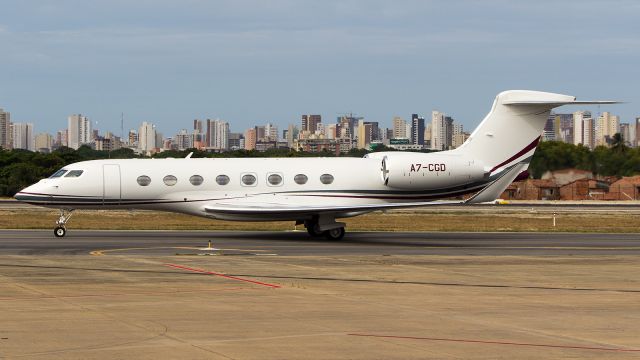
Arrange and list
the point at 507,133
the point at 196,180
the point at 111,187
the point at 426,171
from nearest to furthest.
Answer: the point at 111,187 → the point at 196,180 → the point at 426,171 → the point at 507,133

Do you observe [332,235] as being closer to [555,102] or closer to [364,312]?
[555,102]

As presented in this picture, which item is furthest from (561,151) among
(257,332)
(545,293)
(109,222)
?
(257,332)

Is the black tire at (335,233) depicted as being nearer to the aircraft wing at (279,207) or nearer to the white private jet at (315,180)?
the white private jet at (315,180)

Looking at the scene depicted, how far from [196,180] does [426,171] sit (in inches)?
321

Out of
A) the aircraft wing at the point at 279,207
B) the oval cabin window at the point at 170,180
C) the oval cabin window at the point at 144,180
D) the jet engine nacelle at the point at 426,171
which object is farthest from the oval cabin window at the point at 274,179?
the oval cabin window at the point at 144,180

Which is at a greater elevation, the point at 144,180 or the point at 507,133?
the point at 507,133

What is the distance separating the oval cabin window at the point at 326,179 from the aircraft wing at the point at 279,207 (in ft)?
4.04

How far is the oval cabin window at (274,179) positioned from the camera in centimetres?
3569

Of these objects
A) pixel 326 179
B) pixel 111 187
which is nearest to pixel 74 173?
pixel 111 187

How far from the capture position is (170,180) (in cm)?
3512

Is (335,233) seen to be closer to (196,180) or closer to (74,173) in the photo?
(196,180)

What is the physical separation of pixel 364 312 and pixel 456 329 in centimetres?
213

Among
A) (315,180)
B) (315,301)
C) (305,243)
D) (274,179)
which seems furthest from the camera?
(315,180)

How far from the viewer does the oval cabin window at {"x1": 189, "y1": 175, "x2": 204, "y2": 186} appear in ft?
116
